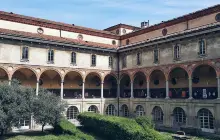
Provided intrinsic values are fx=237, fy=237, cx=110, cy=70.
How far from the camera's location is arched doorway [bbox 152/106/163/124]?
30.0 metres

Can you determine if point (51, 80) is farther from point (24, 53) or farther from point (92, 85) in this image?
point (92, 85)

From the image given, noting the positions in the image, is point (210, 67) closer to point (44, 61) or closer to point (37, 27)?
point (44, 61)

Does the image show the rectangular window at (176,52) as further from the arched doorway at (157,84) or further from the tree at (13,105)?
the tree at (13,105)

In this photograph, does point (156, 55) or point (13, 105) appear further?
point (156, 55)

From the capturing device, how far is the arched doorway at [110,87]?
37.1 metres

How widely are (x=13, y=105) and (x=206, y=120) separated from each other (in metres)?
19.5

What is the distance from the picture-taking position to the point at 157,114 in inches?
1201

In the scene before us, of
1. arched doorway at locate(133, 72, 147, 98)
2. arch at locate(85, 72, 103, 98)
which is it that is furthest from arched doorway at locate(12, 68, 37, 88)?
arched doorway at locate(133, 72, 147, 98)

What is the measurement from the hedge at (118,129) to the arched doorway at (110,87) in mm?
→ 10708

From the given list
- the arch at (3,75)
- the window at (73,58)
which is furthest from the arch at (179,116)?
the arch at (3,75)

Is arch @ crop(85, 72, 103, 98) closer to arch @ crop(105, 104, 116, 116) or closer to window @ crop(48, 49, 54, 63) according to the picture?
arch @ crop(105, 104, 116, 116)

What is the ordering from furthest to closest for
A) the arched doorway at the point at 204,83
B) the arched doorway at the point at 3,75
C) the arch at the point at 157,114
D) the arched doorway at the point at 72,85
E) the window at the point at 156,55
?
the arched doorway at the point at 72,85 → the window at the point at 156,55 → the arch at the point at 157,114 → the arched doorway at the point at 3,75 → the arched doorway at the point at 204,83

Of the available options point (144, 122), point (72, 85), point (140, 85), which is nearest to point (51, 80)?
point (72, 85)

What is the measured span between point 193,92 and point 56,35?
63.7ft
